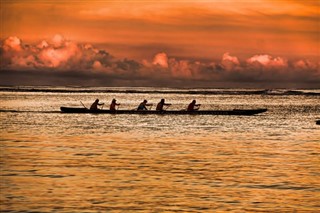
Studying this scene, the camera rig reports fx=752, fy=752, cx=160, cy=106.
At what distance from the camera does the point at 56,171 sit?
63.2 feet

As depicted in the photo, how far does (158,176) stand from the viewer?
734 inches

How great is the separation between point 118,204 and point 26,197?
1.99 meters

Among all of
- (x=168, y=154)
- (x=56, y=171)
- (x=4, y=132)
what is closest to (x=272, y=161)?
(x=168, y=154)

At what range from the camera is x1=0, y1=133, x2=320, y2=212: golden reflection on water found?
14.9 metres

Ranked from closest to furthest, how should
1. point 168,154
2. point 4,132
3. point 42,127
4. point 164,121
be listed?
point 168,154
point 4,132
point 42,127
point 164,121

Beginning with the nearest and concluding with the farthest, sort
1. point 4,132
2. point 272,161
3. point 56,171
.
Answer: point 56,171 < point 272,161 < point 4,132

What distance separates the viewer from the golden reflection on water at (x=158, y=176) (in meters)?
14.9

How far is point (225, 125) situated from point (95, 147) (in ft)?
50.7

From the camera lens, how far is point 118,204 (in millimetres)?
14750

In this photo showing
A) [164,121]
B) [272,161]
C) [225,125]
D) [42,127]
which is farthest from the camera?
[164,121]

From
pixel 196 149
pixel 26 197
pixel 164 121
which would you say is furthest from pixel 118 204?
pixel 164 121

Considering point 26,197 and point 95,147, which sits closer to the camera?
point 26,197

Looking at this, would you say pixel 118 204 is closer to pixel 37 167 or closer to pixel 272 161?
pixel 37 167

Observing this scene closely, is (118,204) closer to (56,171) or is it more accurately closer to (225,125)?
(56,171)
